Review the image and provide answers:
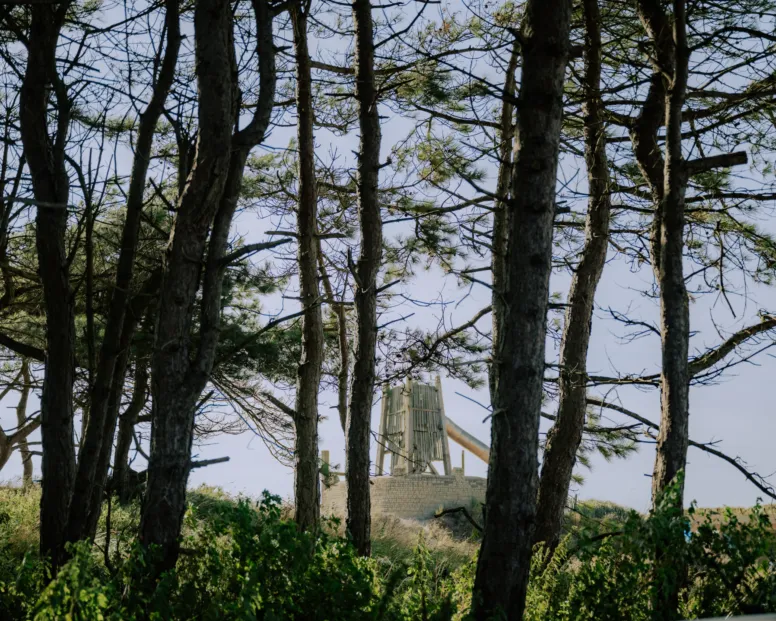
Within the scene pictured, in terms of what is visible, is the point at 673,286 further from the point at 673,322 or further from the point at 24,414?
the point at 24,414

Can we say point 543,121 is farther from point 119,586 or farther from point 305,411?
point 305,411

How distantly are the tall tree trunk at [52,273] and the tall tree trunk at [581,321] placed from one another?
4.10m

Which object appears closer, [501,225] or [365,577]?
[365,577]

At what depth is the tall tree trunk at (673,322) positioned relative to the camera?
578cm

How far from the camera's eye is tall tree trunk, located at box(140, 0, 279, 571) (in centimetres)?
401

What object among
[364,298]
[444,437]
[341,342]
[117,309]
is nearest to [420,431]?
[444,437]

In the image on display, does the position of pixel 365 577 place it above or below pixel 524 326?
below

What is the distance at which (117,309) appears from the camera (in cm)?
Result: 509

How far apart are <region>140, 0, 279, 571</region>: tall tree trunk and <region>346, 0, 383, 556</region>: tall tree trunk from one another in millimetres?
2665

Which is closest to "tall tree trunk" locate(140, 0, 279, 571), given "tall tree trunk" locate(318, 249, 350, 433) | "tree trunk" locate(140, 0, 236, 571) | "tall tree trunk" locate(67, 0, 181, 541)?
"tree trunk" locate(140, 0, 236, 571)

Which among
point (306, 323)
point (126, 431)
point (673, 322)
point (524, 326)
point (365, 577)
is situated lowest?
point (365, 577)

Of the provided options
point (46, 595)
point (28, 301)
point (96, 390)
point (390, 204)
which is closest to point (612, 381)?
point (390, 204)

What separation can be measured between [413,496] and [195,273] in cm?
1064

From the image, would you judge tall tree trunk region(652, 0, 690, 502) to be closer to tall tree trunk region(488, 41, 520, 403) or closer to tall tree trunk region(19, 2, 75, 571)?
tall tree trunk region(488, 41, 520, 403)
